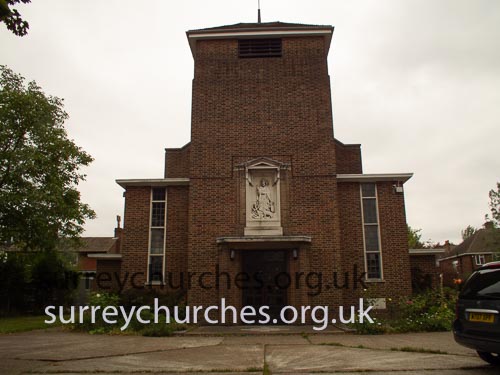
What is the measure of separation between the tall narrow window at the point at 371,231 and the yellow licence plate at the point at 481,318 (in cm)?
923

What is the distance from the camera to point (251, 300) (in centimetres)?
1517

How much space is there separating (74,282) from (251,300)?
17.4 metres

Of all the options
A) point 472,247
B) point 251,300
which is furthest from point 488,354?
point 472,247

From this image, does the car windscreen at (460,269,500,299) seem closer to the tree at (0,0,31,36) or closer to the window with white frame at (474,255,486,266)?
the tree at (0,0,31,36)

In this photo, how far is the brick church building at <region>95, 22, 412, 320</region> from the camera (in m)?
15.0

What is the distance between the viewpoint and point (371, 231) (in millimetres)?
16297

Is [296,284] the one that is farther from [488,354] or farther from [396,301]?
[488,354]

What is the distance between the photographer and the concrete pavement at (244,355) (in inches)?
278

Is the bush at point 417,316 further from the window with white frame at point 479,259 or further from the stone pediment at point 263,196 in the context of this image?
the window with white frame at point 479,259

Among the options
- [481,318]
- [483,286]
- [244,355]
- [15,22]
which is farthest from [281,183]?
[15,22]

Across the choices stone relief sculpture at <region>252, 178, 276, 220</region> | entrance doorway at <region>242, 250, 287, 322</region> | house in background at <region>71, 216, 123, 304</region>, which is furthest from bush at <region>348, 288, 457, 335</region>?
house in background at <region>71, 216, 123, 304</region>

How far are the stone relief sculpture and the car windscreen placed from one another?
850cm

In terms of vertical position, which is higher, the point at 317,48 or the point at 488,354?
the point at 317,48

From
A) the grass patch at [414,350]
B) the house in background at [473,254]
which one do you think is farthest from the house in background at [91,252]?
the house in background at [473,254]
